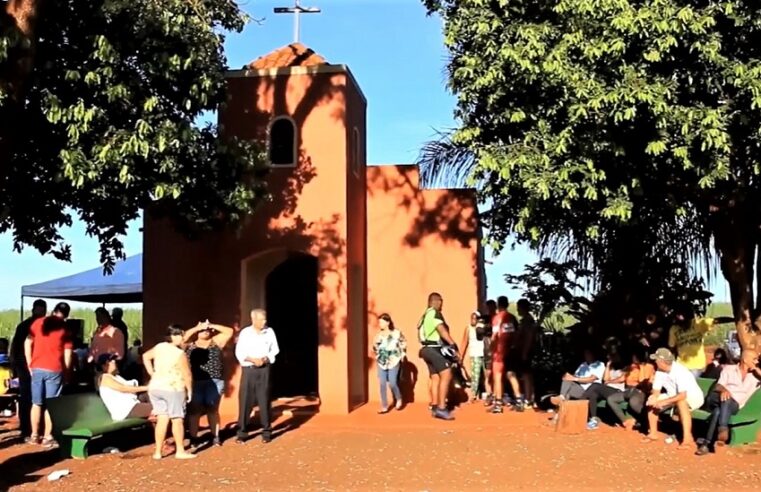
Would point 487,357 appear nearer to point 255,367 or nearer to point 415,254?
point 415,254

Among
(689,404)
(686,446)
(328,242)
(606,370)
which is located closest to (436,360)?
(606,370)

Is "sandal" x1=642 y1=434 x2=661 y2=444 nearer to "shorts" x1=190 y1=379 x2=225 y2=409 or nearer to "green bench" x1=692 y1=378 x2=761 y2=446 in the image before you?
"green bench" x1=692 y1=378 x2=761 y2=446

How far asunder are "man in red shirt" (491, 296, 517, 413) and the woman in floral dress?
1.38 m

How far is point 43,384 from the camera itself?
10555 millimetres

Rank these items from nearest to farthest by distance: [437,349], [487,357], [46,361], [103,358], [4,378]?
[46,361] < [103,358] < [437,349] < [4,378] < [487,357]

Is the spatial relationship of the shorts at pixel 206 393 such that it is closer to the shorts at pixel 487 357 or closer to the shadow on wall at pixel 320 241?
the shadow on wall at pixel 320 241

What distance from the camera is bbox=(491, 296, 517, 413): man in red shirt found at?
13352mm

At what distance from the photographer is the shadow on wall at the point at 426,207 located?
15094 mm

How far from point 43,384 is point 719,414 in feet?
24.9

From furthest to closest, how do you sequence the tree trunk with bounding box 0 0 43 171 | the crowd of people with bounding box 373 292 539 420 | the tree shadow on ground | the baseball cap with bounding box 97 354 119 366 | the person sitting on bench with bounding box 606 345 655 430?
1. the crowd of people with bounding box 373 292 539 420
2. the baseball cap with bounding box 97 354 119 366
3. the person sitting on bench with bounding box 606 345 655 430
4. the tree shadow on ground
5. the tree trunk with bounding box 0 0 43 171

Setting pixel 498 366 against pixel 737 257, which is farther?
pixel 498 366

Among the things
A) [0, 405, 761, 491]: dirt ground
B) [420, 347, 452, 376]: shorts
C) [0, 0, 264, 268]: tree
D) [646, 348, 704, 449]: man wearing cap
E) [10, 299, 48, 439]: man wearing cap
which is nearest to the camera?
[0, 405, 761, 491]: dirt ground

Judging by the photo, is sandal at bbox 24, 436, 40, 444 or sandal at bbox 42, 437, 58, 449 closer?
sandal at bbox 42, 437, 58, 449

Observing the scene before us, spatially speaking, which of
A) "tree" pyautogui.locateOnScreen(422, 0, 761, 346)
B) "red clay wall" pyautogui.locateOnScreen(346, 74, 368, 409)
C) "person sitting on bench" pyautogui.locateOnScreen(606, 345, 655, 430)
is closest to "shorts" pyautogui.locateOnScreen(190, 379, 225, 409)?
"red clay wall" pyautogui.locateOnScreen(346, 74, 368, 409)
